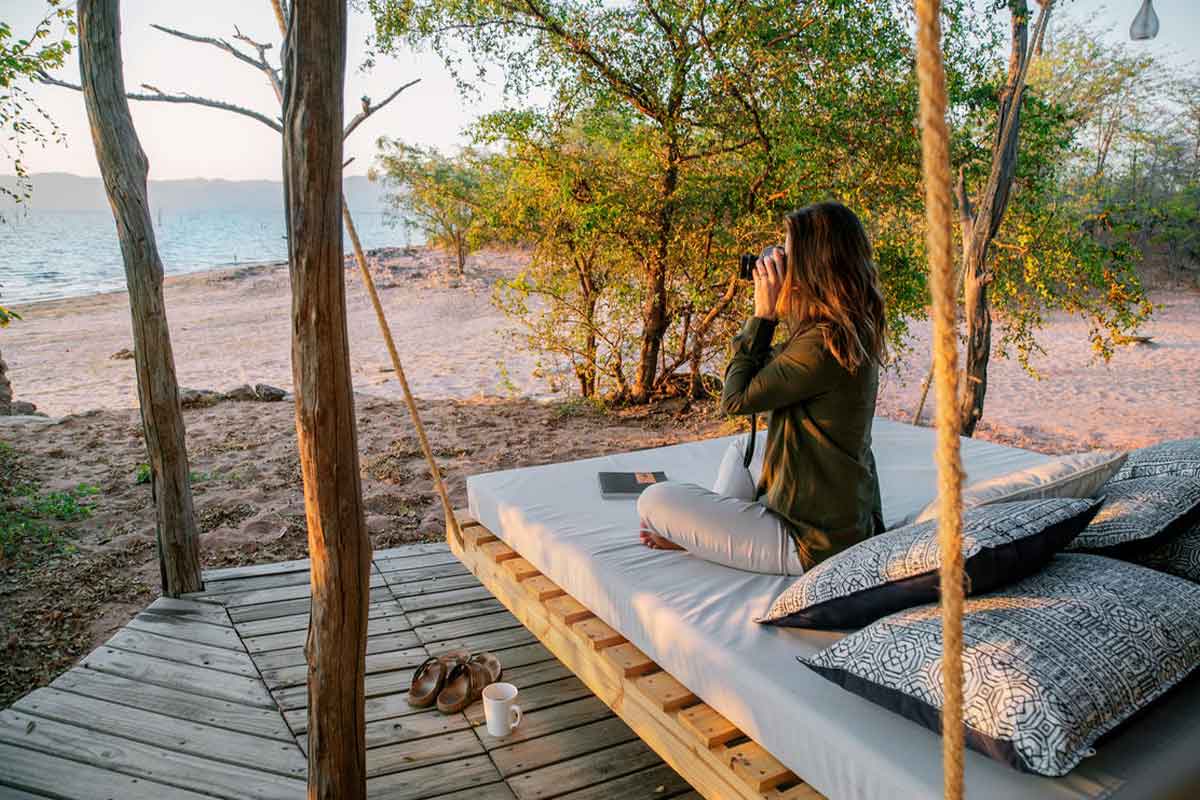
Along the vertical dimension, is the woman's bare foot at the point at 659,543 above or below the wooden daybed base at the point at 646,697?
above

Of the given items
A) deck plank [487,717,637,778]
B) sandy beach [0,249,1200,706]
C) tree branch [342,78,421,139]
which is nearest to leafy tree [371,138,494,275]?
sandy beach [0,249,1200,706]

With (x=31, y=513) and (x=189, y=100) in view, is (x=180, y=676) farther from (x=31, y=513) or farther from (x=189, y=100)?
(x=31, y=513)

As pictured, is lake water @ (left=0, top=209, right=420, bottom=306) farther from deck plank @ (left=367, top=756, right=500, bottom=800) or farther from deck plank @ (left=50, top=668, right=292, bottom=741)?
deck plank @ (left=367, top=756, right=500, bottom=800)

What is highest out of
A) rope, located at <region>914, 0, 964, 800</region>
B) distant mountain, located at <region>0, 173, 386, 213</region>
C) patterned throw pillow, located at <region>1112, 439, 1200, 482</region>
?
distant mountain, located at <region>0, 173, 386, 213</region>

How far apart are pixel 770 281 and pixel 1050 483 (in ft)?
2.84

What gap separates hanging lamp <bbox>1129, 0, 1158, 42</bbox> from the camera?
330 cm

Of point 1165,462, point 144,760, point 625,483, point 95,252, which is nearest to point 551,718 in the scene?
point 625,483

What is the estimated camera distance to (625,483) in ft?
8.95

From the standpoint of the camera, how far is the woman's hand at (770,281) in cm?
212

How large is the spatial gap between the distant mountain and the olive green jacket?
63703 millimetres

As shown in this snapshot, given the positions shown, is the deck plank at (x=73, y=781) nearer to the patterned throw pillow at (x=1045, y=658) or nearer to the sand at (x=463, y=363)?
the patterned throw pillow at (x=1045, y=658)

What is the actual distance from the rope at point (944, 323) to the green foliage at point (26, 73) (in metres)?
4.09

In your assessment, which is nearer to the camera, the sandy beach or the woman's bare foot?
the woman's bare foot

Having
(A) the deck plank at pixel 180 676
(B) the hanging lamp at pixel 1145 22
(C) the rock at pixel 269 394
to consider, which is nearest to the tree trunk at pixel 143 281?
(A) the deck plank at pixel 180 676
